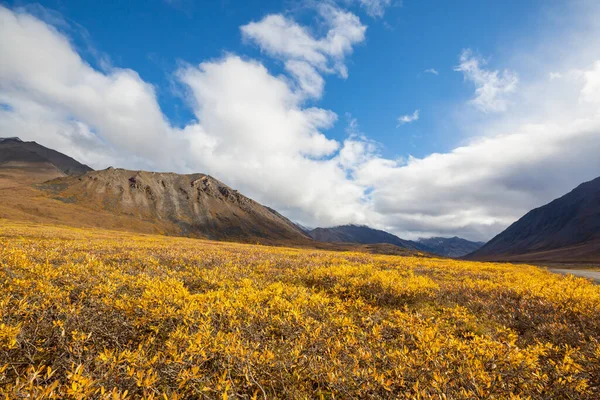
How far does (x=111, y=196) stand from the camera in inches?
6127

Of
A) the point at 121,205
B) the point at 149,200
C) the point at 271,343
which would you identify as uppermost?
the point at 149,200

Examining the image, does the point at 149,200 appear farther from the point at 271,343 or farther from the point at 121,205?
the point at 271,343

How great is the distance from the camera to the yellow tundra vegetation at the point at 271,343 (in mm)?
3855

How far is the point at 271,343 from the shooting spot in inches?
210

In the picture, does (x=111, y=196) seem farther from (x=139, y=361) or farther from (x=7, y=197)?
(x=139, y=361)

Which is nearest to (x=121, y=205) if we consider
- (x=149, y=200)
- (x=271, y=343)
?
(x=149, y=200)

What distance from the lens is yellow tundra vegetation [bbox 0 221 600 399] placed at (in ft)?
12.6

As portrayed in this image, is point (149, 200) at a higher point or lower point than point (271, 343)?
higher

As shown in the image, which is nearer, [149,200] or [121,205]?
[121,205]

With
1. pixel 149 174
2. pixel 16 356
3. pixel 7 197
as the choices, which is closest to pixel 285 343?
pixel 16 356

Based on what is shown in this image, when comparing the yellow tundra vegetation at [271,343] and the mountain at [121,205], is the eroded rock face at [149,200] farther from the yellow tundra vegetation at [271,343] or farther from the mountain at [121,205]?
the yellow tundra vegetation at [271,343]

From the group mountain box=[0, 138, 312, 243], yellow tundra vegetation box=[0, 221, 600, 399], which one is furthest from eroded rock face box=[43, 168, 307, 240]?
yellow tundra vegetation box=[0, 221, 600, 399]

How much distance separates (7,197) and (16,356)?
148m

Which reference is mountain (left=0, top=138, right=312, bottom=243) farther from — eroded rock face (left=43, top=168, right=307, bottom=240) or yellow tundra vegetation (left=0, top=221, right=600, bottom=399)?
yellow tundra vegetation (left=0, top=221, right=600, bottom=399)
